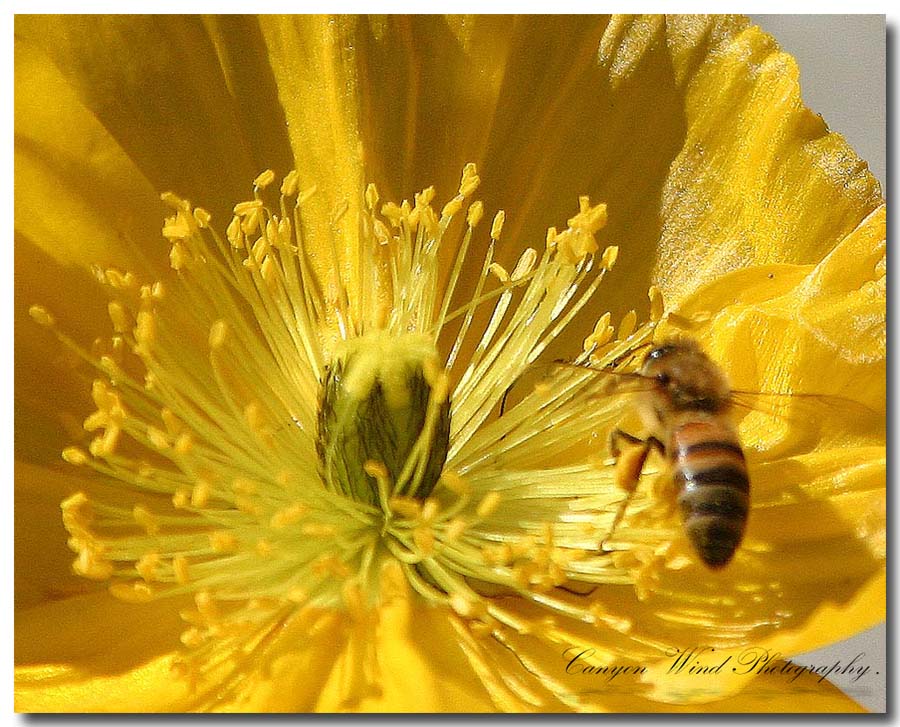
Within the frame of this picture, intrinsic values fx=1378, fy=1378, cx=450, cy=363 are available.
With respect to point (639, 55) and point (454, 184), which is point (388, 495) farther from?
point (639, 55)

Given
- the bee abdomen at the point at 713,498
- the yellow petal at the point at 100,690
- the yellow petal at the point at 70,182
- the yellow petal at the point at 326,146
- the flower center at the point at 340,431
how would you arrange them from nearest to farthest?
1. the bee abdomen at the point at 713,498
2. the yellow petal at the point at 100,690
3. the flower center at the point at 340,431
4. the yellow petal at the point at 70,182
5. the yellow petal at the point at 326,146

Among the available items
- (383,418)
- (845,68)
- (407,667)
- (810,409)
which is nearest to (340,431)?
(383,418)

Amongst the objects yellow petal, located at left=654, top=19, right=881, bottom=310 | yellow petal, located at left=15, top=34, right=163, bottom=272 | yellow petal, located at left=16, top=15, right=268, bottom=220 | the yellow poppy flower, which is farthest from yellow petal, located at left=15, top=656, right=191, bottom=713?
yellow petal, located at left=654, top=19, right=881, bottom=310

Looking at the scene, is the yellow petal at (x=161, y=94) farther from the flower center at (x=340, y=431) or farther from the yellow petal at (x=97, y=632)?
the yellow petal at (x=97, y=632)

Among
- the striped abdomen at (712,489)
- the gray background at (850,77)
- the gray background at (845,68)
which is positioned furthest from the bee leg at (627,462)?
the gray background at (845,68)

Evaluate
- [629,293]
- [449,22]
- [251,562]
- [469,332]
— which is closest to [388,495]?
[251,562]
